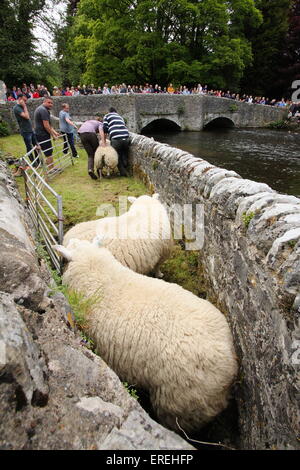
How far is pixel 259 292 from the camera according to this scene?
1.92 metres

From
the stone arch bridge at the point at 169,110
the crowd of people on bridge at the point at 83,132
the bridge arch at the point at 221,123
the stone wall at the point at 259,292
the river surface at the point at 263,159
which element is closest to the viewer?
the stone wall at the point at 259,292

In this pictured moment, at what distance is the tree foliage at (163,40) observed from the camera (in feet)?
80.8

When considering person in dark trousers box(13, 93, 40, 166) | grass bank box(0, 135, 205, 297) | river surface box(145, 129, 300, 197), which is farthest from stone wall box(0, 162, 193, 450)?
river surface box(145, 129, 300, 197)

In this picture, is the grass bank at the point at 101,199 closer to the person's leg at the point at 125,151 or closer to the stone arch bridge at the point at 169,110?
the person's leg at the point at 125,151

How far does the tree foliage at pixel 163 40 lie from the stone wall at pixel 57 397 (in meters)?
28.8

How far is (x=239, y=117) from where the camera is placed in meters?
26.1

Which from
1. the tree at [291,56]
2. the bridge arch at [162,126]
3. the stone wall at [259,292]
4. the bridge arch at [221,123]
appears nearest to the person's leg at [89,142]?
the stone wall at [259,292]

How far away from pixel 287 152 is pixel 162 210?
11.2 meters

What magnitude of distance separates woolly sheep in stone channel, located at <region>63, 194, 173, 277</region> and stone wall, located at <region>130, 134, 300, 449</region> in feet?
2.43

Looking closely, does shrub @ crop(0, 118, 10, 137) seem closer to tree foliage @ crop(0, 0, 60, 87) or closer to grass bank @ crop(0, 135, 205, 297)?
grass bank @ crop(0, 135, 205, 297)

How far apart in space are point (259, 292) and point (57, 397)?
1.43m

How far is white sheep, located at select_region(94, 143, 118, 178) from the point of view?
7.86 m
